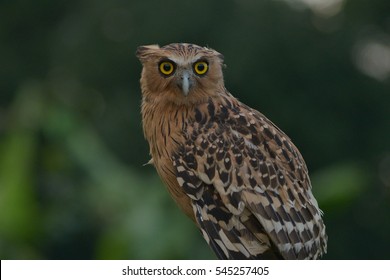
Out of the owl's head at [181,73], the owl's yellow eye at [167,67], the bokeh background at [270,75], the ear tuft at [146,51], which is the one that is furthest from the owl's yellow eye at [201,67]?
the bokeh background at [270,75]

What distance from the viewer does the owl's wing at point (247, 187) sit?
5.80 meters

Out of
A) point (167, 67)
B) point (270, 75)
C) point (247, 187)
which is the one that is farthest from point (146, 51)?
point (270, 75)

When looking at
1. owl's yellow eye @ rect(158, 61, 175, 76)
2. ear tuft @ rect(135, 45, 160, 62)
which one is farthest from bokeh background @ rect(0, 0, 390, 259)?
Answer: owl's yellow eye @ rect(158, 61, 175, 76)

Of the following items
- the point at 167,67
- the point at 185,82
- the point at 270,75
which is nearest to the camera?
the point at 185,82

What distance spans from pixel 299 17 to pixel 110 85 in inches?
164

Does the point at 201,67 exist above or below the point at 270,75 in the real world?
above

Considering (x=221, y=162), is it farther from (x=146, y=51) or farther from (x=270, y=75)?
(x=270, y=75)

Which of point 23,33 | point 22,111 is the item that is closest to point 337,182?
point 22,111

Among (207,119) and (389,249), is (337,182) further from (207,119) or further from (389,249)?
(389,249)

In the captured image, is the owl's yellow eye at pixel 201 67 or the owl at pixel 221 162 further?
the owl's yellow eye at pixel 201 67

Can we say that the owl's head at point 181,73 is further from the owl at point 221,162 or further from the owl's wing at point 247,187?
the owl's wing at point 247,187

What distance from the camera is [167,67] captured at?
5.99 m

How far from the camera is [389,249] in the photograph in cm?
2250

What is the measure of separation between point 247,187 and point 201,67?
26.2 inches
